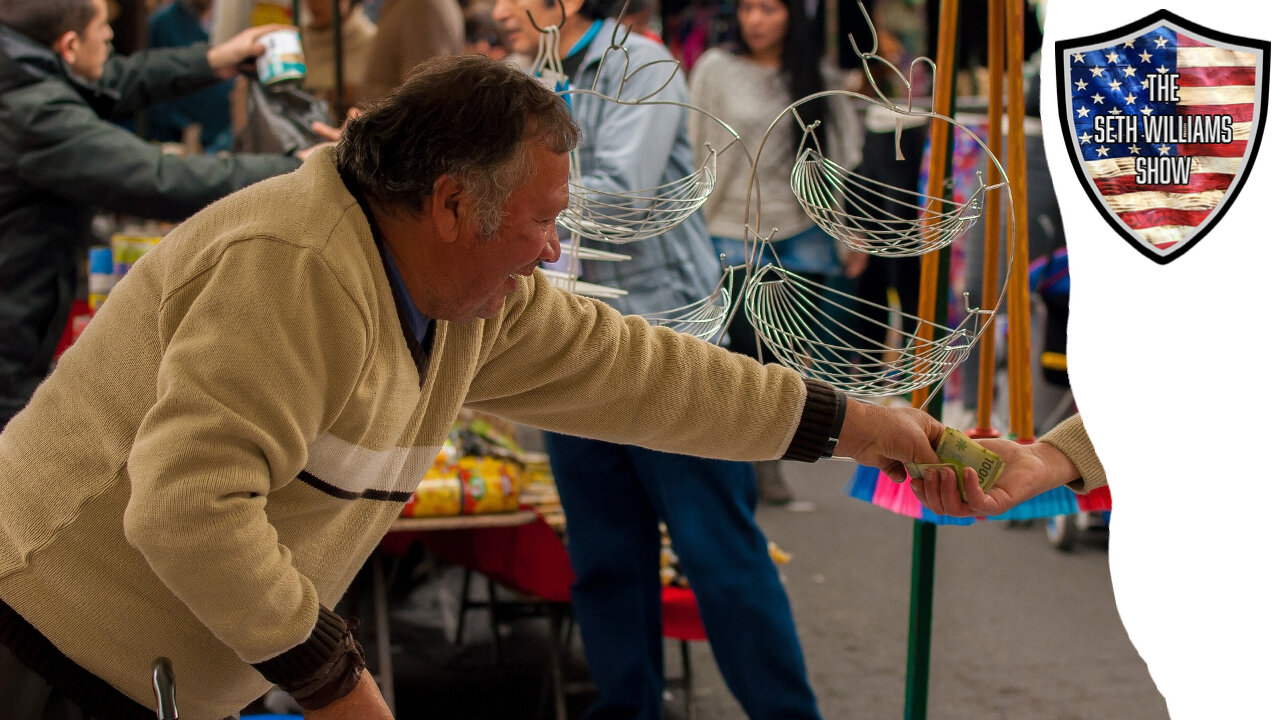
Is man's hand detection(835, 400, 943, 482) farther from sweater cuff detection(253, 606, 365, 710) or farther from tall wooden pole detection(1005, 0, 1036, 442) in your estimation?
sweater cuff detection(253, 606, 365, 710)

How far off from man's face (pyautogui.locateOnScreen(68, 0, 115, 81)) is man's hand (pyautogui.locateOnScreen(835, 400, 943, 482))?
1.78m

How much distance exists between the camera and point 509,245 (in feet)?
4.11

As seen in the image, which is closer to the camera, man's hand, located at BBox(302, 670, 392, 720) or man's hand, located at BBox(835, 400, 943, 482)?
man's hand, located at BBox(302, 670, 392, 720)

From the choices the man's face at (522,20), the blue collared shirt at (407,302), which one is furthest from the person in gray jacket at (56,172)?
the blue collared shirt at (407,302)

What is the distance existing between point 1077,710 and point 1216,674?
1.56 meters

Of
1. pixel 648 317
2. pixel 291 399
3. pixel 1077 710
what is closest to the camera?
pixel 291 399

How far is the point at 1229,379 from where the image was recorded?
4.86ft

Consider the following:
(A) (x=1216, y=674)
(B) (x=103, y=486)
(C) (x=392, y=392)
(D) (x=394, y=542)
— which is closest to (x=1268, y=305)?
(A) (x=1216, y=674)

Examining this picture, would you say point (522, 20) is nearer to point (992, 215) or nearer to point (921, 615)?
point (992, 215)

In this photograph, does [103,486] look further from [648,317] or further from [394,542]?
[394,542]

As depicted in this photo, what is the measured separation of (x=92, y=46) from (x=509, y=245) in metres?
1.70

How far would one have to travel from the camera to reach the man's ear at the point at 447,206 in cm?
120

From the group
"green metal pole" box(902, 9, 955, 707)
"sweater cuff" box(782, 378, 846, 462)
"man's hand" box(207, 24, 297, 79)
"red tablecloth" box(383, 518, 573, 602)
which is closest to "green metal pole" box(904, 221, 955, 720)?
"green metal pole" box(902, 9, 955, 707)

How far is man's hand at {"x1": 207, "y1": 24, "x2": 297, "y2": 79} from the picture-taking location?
2756 mm
